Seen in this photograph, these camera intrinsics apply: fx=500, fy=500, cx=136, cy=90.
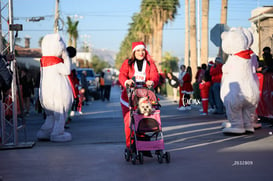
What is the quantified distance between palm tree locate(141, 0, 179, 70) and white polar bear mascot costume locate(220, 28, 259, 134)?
42.0 m

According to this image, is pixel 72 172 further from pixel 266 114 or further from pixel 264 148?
pixel 266 114

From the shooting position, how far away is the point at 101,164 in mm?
8086

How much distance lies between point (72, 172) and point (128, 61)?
2271 millimetres

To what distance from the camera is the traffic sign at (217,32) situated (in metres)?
18.0

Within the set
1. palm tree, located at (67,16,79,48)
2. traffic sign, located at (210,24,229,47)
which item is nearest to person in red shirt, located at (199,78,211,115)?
traffic sign, located at (210,24,229,47)

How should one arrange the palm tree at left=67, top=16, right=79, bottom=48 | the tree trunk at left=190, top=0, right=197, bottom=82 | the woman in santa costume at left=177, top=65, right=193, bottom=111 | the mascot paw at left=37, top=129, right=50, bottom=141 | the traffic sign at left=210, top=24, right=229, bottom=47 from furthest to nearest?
the palm tree at left=67, top=16, right=79, bottom=48, the tree trunk at left=190, top=0, right=197, bottom=82, the woman in santa costume at left=177, top=65, right=193, bottom=111, the traffic sign at left=210, top=24, right=229, bottom=47, the mascot paw at left=37, top=129, right=50, bottom=141

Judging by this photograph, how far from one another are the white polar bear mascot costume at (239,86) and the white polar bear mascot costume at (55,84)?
12.2 ft

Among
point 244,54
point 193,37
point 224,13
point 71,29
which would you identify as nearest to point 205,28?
point 224,13

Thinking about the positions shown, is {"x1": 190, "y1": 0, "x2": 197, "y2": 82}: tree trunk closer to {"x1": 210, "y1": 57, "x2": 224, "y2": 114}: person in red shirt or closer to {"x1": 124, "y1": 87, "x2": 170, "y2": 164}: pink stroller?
{"x1": 210, "y1": 57, "x2": 224, "y2": 114}: person in red shirt

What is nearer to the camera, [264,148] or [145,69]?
[145,69]

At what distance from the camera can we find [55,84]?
11430mm

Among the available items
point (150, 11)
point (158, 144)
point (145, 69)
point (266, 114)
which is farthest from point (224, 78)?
point (150, 11)

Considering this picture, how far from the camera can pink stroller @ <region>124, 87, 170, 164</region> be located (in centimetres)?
789

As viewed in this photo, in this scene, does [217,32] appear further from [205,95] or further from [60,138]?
[60,138]
